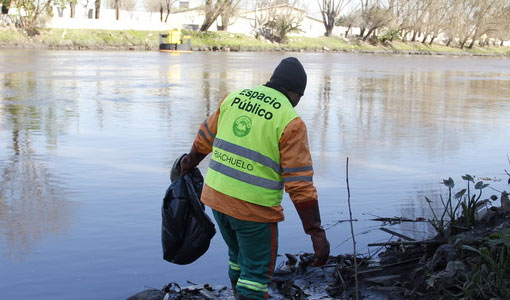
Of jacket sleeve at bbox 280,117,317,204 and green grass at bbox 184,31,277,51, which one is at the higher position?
green grass at bbox 184,31,277,51

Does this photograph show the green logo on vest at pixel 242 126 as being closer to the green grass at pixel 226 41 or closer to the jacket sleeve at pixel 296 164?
the jacket sleeve at pixel 296 164

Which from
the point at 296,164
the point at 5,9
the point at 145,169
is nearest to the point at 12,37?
the point at 5,9

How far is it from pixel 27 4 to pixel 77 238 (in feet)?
162

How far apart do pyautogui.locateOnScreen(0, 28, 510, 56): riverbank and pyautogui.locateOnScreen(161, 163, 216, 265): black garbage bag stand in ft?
139

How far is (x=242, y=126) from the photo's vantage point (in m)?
3.77

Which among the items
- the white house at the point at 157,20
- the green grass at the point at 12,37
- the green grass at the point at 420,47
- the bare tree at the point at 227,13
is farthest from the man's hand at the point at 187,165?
the green grass at the point at 420,47

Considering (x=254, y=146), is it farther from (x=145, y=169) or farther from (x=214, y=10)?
(x=214, y=10)

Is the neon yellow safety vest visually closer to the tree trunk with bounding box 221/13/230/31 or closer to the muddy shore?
the muddy shore

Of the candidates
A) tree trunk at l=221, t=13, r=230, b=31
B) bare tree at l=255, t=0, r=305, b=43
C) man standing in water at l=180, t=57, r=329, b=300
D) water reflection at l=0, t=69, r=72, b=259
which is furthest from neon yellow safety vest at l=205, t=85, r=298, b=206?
bare tree at l=255, t=0, r=305, b=43

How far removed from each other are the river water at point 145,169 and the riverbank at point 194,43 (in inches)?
1230

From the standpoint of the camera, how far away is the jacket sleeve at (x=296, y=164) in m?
3.63

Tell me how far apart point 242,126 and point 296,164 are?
0.36m

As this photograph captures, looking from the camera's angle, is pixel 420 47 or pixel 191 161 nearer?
pixel 191 161

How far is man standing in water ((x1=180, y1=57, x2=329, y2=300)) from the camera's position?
3.65 metres
